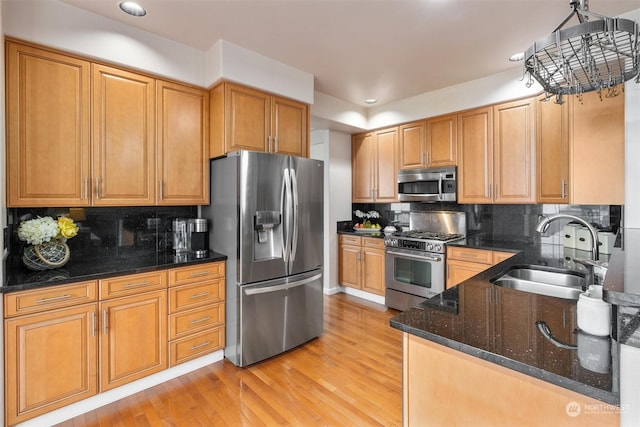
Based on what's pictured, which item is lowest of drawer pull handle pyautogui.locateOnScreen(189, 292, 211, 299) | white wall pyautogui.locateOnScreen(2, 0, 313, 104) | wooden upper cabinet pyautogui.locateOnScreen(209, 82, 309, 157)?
drawer pull handle pyautogui.locateOnScreen(189, 292, 211, 299)

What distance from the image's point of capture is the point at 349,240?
4.49 metres

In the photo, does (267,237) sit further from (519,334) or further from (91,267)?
(519,334)

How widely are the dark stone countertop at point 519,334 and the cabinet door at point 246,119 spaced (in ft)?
6.69

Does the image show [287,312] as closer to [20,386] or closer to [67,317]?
[67,317]

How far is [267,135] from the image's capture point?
2.92 meters

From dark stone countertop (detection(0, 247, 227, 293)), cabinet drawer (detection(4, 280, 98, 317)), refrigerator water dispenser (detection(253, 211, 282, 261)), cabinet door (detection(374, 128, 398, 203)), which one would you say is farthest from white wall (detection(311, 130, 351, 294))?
cabinet drawer (detection(4, 280, 98, 317))

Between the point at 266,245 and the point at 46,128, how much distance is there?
169 centimetres

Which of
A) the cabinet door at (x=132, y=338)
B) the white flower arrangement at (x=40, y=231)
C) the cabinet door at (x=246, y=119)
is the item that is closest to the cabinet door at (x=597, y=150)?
the cabinet door at (x=246, y=119)

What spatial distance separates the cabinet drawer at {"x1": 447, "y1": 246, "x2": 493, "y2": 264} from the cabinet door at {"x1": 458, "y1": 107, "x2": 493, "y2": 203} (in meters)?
0.62

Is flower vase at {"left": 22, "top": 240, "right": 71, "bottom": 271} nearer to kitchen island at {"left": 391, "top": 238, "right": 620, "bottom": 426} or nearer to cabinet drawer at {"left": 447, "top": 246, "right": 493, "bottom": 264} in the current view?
kitchen island at {"left": 391, "top": 238, "right": 620, "bottom": 426}

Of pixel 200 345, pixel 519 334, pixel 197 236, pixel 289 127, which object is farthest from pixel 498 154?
pixel 200 345

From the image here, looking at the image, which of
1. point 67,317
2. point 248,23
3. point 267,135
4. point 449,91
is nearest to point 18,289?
point 67,317

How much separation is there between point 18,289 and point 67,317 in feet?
0.99

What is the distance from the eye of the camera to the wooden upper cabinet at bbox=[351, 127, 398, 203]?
429 centimetres
